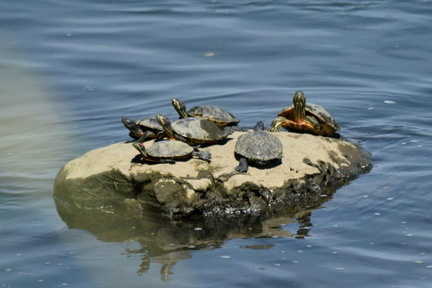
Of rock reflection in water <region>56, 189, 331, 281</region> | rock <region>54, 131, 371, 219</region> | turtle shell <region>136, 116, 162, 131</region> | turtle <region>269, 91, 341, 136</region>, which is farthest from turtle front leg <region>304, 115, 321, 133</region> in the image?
turtle shell <region>136, 116, 162, 131</region>

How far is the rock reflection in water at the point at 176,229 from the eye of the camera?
7086 millimetres

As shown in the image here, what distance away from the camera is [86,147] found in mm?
9859

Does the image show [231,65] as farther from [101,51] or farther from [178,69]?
[101,51]

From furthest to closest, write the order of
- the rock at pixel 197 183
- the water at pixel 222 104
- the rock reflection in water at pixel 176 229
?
the rock at pixel 197 183, the rock reflection in water at pixel 176 229, the water at pixel 222 104

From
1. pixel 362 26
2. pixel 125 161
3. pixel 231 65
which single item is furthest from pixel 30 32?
pixel 125 161

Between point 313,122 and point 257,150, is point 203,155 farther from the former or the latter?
point 313,122

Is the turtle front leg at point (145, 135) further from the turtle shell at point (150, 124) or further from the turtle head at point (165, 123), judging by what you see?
the turtle head at point (165, 123)

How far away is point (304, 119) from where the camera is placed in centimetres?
876

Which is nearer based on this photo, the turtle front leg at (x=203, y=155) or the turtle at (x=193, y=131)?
the turtle front leg at (x=203, y=155)

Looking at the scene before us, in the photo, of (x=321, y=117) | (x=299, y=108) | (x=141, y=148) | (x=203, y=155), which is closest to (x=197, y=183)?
(x=203, y=155)

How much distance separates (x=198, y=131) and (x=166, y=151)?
494mm

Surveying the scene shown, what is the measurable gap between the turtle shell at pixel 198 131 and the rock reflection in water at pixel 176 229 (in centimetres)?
79

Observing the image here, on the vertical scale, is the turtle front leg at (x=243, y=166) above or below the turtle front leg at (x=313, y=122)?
below

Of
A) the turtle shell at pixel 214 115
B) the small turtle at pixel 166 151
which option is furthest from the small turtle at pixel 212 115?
the small turtle at pixel 166 151
